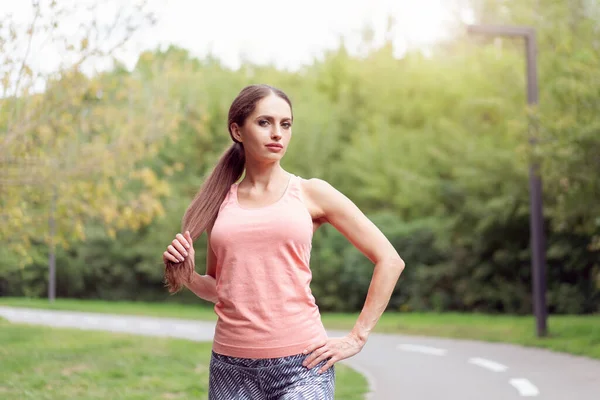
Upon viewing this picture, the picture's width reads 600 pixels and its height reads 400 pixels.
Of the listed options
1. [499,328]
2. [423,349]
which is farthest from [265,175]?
[499,328]

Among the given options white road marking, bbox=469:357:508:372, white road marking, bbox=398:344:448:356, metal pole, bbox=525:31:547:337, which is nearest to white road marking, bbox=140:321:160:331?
white road marking, bbox=398:344:448:356

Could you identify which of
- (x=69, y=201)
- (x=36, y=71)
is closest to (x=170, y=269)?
(x=36, y=71)

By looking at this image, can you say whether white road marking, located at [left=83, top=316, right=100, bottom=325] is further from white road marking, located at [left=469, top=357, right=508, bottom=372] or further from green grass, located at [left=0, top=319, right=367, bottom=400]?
white road marking, located at [left=469, top=357, right=508, bottom=372]

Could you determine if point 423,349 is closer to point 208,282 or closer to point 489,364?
point 489,364

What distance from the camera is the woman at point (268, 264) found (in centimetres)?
285

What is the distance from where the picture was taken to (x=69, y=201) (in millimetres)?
12133

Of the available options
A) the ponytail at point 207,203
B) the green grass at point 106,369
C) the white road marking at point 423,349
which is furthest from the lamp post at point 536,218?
the ponytail at point 207,203

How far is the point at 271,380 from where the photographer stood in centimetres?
286

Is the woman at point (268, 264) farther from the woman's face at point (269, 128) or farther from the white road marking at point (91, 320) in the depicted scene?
the white road marking at point (91, 320)

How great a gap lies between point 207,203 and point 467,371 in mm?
8926

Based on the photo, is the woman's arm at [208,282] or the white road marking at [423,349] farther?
the white road marking at [423,349]

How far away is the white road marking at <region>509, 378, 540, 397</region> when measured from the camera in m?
9.44

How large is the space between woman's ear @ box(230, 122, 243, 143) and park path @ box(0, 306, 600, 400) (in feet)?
21.8

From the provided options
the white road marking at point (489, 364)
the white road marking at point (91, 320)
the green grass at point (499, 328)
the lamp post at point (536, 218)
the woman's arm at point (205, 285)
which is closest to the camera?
the woman's arm at point (205, 285)
